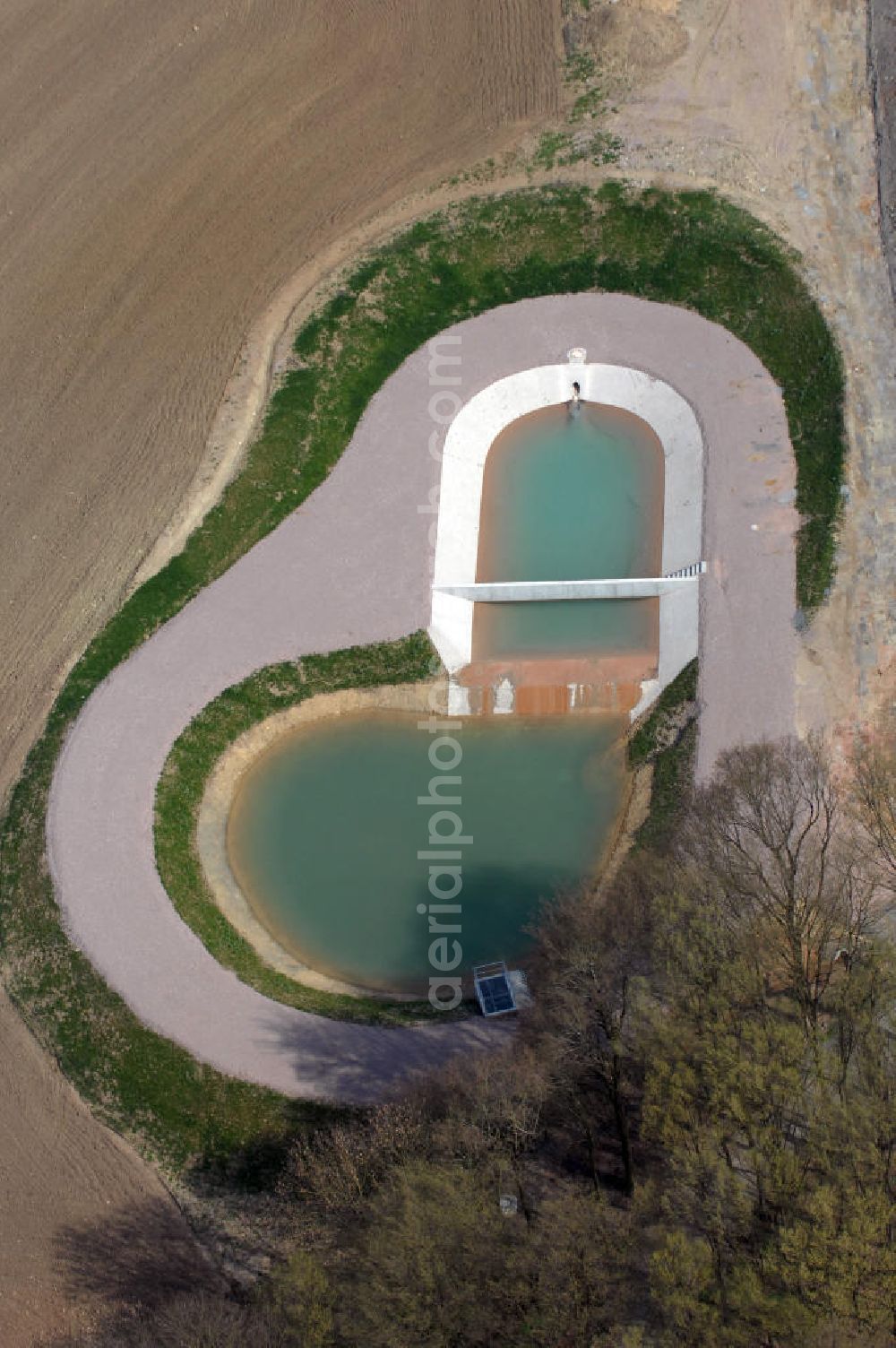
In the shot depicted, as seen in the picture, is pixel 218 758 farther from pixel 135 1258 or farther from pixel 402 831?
pixel 135 1258

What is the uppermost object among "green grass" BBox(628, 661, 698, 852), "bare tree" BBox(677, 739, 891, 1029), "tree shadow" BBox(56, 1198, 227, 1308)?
"green grass" BBox(628, 661, 698, 852)

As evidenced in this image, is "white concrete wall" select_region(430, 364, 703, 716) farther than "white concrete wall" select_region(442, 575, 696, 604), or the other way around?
"white concrete wall" select_region(442, 575, 696, 604)

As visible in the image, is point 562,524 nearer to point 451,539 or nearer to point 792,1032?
point 451,539

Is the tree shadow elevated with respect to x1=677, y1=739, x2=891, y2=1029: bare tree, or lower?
lower

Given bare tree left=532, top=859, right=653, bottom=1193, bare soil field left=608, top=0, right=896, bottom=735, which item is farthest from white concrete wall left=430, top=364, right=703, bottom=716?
bare tree left=532, top=859, right=653, bottom=1193

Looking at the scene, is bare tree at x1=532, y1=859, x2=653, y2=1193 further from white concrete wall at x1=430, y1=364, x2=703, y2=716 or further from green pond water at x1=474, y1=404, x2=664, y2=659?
green pond water at x1=474, y1=404, x2=664, y2=659

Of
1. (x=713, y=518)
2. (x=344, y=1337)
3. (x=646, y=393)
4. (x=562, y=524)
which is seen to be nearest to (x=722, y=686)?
A: (x=713, y=518)

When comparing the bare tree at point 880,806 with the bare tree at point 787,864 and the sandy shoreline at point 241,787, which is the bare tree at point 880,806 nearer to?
the bare tree at point 787,864

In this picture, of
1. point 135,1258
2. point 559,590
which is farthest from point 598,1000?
point 559,590
